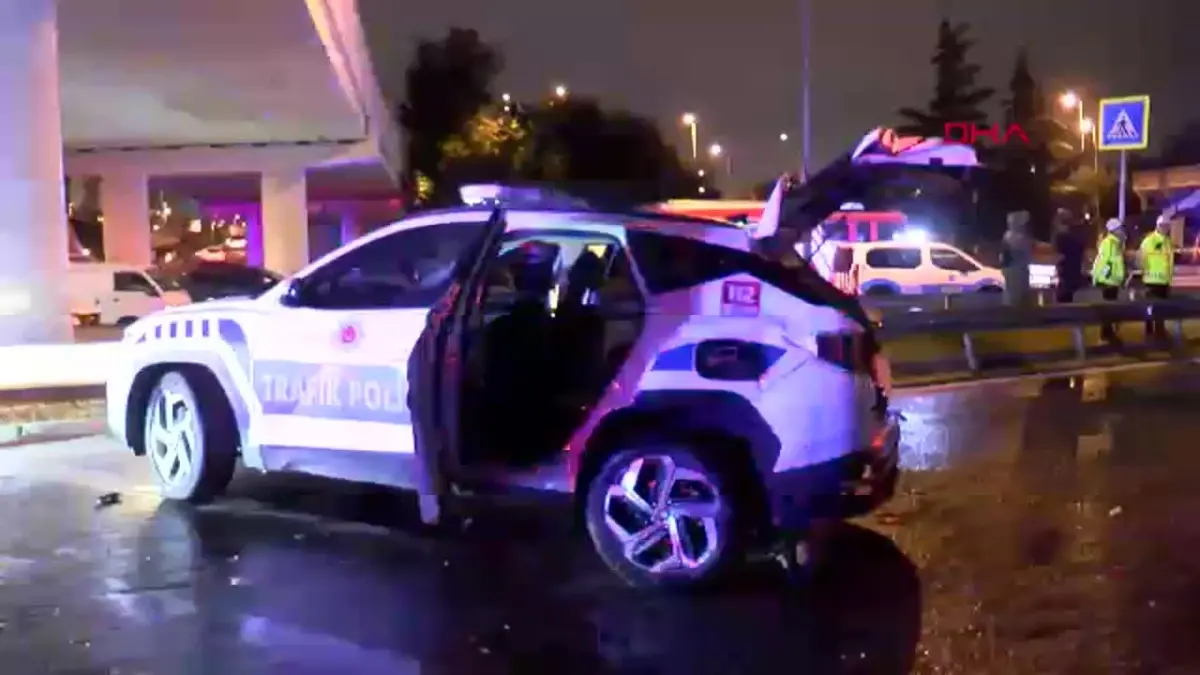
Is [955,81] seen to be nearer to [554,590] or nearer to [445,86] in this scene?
[445,86]

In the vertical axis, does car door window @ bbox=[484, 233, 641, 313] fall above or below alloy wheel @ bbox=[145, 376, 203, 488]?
above

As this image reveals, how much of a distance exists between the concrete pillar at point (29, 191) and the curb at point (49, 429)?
4.73m

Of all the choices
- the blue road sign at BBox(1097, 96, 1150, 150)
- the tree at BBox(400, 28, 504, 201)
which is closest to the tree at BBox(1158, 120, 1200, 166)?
the tree at BBox(400, 28, 504, 201)

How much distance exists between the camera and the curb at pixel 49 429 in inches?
441

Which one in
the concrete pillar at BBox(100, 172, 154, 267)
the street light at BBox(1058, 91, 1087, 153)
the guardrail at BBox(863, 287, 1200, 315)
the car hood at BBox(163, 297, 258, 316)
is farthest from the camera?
the street light at BBox(1058, 91, 1087, 153)

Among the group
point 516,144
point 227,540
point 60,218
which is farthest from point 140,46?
point 516,144

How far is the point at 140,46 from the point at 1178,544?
19.7m

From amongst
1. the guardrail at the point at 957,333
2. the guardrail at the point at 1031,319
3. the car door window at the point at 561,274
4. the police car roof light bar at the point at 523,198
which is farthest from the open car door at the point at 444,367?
the guardrail at the point at 1031,319

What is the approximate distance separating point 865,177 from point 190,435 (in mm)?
4056

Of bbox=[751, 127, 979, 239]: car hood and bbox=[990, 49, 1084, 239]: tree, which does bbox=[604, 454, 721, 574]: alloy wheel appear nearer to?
bbox=[751, 127, 979, 239]: car hood

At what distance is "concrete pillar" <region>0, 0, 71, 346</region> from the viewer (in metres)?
16.2

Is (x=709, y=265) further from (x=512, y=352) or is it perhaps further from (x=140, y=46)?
(x=140, y=46)

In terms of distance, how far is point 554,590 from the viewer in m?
6.39

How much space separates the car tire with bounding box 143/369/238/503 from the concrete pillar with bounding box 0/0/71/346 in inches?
349
